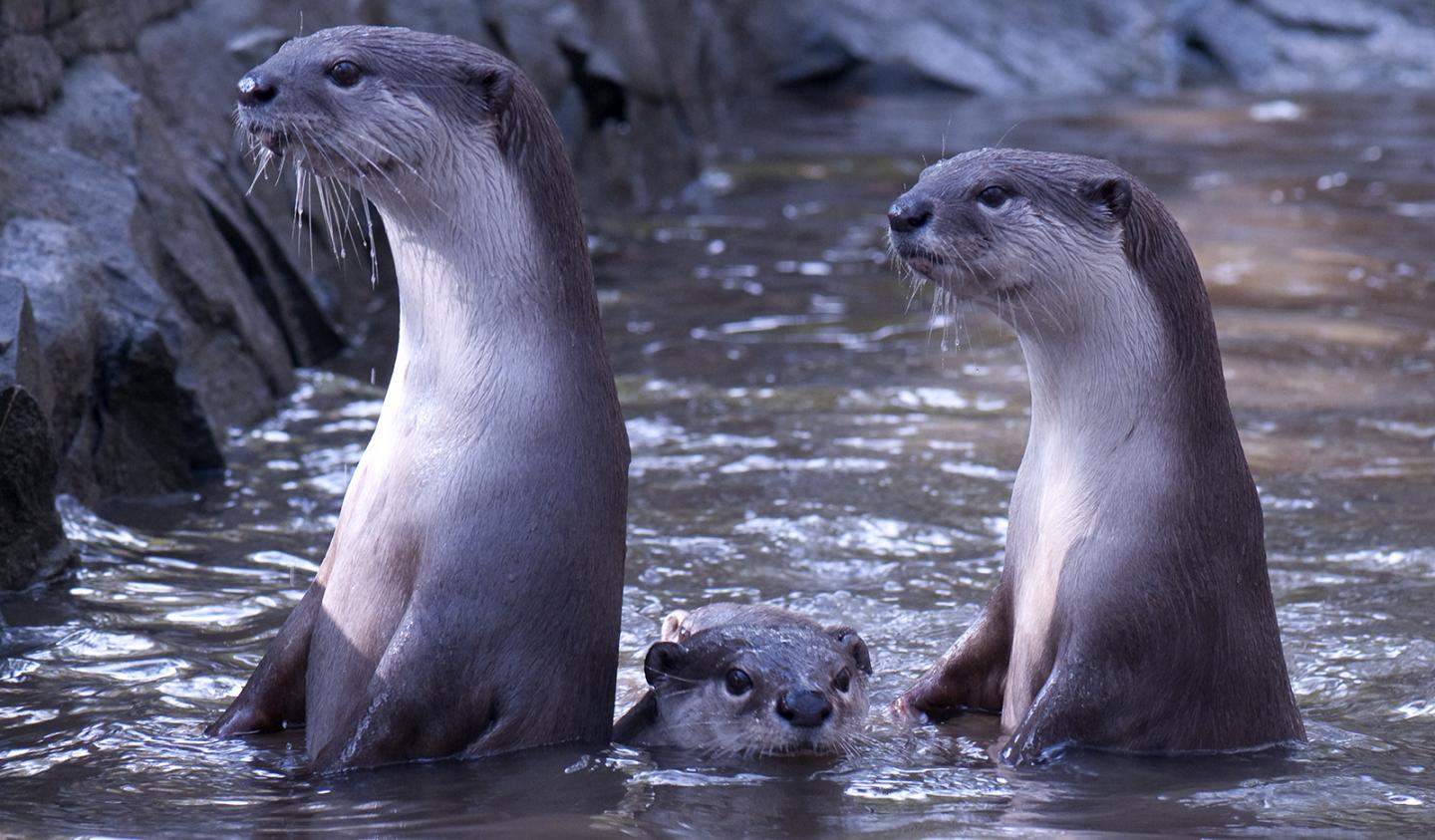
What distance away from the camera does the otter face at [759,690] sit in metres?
4.02

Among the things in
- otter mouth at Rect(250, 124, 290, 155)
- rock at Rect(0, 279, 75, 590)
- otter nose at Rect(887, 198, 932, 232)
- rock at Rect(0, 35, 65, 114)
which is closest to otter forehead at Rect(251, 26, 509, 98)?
otter mouth at Rect(250, 124, 290, 155)

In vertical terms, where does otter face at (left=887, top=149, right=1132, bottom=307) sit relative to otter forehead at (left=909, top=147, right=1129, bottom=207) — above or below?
below

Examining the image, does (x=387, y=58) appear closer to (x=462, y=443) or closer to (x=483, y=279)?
(x=483, y=279)

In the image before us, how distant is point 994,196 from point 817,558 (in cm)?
175

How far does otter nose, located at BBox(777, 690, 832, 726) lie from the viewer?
3973 millimetres

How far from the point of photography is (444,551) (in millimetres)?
3609

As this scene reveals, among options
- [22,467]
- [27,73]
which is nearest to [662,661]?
[22,467]

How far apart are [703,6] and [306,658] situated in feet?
56.3

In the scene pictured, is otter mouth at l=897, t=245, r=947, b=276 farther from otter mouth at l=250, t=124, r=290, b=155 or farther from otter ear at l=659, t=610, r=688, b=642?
otter mouth at l=250, t=124, r=290, b=155

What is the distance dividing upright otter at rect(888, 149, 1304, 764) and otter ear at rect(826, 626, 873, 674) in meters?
0.32

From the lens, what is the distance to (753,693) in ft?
13.3

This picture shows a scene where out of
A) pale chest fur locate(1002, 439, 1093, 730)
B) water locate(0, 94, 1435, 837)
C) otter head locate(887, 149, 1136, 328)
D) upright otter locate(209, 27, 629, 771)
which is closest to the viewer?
water locate(0, 94, 1435, 837)

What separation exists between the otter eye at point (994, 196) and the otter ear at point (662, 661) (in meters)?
1.14

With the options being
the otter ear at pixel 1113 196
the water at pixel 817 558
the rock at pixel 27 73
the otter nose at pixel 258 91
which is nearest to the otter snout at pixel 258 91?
the otter nose at pixel 258 91
